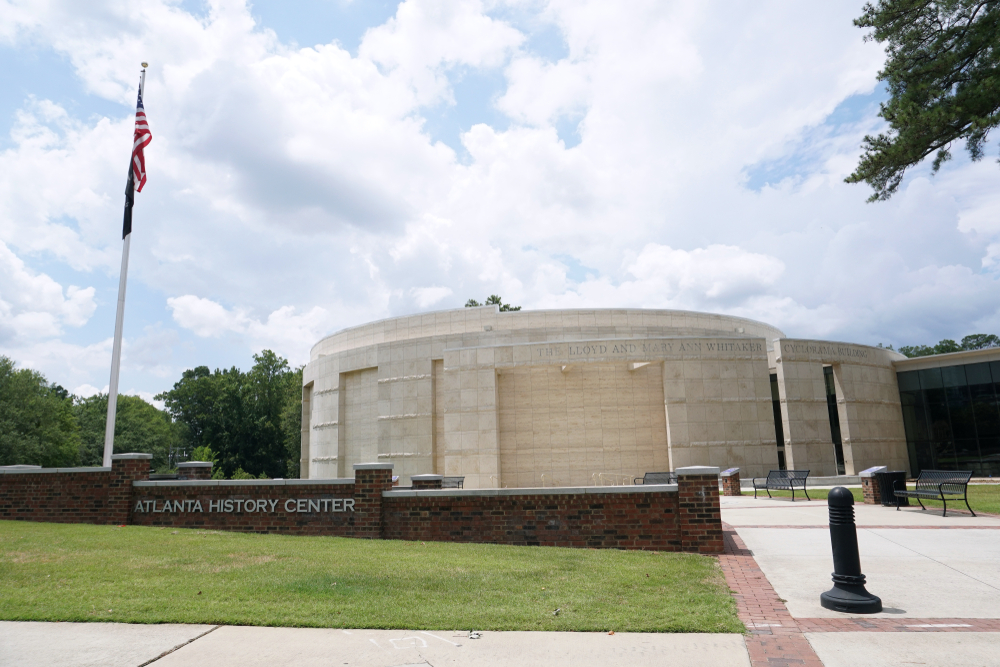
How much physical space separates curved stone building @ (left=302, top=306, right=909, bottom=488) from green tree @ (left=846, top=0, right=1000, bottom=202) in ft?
50.9

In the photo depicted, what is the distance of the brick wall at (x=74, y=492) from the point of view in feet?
42.1

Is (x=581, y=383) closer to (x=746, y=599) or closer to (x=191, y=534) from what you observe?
(x=191, y=534)

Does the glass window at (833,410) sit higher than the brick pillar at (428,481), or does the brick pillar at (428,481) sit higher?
the glass window at (833,410)

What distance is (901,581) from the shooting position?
7.14m

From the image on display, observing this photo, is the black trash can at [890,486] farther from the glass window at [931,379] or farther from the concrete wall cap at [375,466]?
the glass window at [931,379]

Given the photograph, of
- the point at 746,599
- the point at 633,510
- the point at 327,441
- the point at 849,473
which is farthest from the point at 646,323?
the point at 746,599

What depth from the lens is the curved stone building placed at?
89.2 feet

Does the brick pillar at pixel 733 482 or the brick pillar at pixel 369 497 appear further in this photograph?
the brick pillar at pixel 733 482

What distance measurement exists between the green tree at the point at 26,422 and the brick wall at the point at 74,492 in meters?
41.6

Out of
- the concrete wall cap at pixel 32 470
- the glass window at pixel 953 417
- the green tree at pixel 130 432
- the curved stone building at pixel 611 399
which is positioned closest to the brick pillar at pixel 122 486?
the concrete wall cap at pixel 32 470

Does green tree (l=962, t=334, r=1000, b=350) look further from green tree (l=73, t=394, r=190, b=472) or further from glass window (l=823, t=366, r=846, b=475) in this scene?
green tree (l=73, t=394, r=190, b=472)

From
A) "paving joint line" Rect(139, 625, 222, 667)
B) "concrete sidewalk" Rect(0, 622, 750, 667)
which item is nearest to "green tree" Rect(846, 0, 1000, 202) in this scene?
"concrete sidewalk" Rect(0, 622, 750, 667)

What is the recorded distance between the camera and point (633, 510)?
10.1m

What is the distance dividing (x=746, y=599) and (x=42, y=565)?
8236 millimetres
